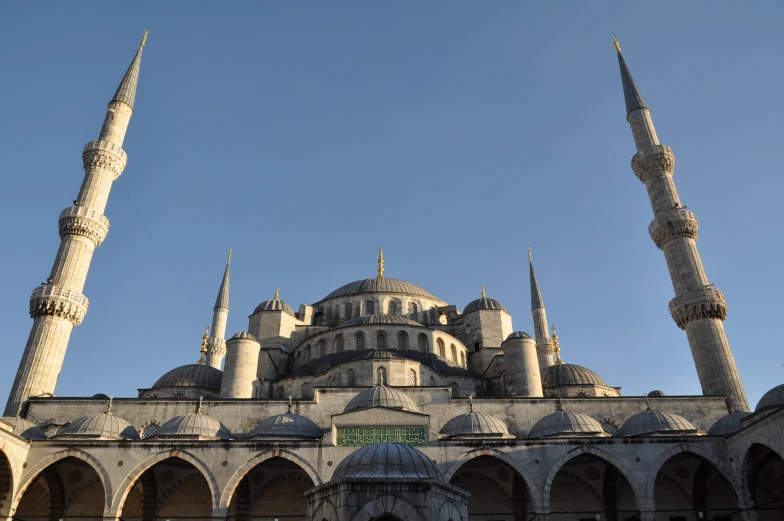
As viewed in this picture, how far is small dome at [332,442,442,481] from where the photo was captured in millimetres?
8172

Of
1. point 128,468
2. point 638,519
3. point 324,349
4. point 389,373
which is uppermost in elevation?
point 324,349

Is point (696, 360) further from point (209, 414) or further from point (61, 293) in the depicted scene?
point (61, 293)

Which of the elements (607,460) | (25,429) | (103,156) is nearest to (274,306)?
(103,156)

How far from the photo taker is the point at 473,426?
58.8 feet

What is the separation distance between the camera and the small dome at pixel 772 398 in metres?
16.5

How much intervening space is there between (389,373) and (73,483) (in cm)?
1082

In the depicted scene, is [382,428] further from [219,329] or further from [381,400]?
[219,329]

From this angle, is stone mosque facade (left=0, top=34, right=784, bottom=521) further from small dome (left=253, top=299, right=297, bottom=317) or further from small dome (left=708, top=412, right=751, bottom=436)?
small dome (left=253, top=299, right=297, bottom=317)

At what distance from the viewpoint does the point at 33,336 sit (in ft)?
70.9

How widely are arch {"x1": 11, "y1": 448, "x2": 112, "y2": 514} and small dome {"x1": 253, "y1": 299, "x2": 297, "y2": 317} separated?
12.5m

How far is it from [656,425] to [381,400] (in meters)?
8.27

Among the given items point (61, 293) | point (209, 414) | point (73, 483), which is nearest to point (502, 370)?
point (209, 414)

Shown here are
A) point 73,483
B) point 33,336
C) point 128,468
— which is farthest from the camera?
point 33,336

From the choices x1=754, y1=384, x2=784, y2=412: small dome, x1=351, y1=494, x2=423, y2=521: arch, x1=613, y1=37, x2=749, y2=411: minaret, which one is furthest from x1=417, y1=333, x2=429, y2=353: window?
x1=351, y1=494, x2=423, y2=521: arch
